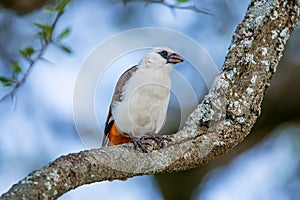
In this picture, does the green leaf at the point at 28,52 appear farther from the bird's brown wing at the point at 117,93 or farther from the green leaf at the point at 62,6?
the bird's brown wing at the point at 117,93

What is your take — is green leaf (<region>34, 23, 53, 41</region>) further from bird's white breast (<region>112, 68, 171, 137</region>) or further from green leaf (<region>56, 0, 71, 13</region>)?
bird's white breast (<region>112, 68, 171, 137</region>)

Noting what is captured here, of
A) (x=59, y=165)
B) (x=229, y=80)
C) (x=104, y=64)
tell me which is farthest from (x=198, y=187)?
(x=59, y=165)

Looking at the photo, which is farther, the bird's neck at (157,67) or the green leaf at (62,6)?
the bird's neck at (157,67)

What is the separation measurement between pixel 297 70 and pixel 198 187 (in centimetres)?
76

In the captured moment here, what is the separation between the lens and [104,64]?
2570 millimetres

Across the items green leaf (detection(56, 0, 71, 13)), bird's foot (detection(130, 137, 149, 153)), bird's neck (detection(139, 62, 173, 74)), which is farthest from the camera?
bird's neck (detection(139, 62, 173, 74))

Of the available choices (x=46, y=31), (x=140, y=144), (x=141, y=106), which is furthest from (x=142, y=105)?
(x=140, y=144)

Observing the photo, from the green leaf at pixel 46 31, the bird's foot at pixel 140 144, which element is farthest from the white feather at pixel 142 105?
the bird's foot at pixel 140 144

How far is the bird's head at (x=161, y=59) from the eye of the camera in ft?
8.13

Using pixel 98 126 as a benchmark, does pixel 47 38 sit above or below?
above

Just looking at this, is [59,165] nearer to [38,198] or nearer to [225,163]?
[38,198]

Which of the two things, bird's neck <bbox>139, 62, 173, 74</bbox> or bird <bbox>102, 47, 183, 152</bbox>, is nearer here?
bird <bbox>102, 47, 183, 152</bbox>

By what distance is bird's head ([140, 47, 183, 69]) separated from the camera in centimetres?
248

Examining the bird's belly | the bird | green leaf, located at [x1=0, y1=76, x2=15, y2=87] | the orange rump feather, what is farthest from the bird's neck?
green leaf, located at [x1=0, y1=76, x2=15, y2=87]
